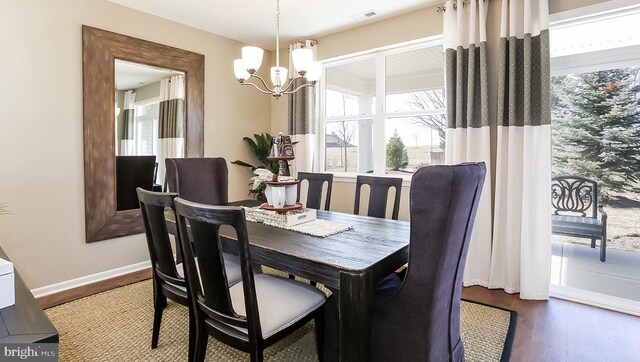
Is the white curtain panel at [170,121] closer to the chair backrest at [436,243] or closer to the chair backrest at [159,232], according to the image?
the chair backrest at [159,232]

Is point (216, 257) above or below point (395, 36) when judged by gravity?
below

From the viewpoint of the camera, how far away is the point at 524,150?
8.97 ft

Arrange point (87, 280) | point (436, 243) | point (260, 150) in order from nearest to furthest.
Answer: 1. point (436, 243)
2. point (87, 280)
3. point (260, 150)

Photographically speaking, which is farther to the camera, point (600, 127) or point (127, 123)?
point (127, 123)

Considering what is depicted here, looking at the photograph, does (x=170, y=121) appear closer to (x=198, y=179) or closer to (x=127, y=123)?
(x=127, y=123)

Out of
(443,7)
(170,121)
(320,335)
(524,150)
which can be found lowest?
(320,335)

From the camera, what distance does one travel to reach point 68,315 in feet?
8.12

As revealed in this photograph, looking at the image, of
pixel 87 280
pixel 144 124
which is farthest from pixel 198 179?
pixel 87 280

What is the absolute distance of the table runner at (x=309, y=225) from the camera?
196 centimetres

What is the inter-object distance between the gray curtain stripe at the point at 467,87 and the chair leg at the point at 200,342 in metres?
2.60

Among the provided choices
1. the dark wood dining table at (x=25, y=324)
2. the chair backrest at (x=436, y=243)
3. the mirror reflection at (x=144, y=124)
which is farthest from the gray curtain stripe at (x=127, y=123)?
the chair backrest at (x=436, y=243)

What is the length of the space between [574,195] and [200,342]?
3.12m

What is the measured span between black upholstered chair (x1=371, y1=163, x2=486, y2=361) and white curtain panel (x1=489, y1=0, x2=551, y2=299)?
1.55m

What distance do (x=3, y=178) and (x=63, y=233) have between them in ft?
2.04
